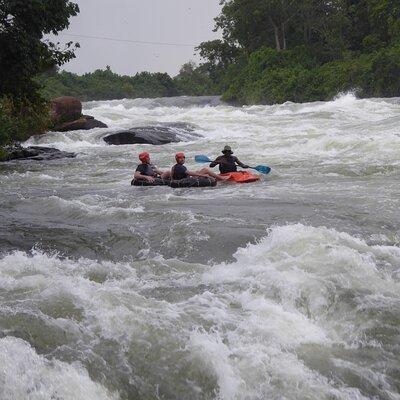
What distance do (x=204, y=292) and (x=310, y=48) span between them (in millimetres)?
36424

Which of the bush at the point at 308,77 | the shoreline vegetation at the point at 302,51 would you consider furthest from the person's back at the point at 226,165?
the bush at the point at 308,77

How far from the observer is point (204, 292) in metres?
4.77

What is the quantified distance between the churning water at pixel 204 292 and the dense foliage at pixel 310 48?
23.4 metres

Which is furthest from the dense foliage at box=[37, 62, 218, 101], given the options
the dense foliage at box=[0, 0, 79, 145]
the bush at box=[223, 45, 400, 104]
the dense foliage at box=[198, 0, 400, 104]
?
the dense foliage at box=[0, 0, 79, 145]

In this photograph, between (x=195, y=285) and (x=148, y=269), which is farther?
(x=148, y=269)

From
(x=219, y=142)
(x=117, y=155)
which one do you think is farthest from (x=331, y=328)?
(x=219, y=142)

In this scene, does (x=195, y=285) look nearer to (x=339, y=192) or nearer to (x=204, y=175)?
(x=339, y=192)

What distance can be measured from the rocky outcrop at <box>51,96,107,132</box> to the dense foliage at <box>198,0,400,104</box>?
1537 centimetres

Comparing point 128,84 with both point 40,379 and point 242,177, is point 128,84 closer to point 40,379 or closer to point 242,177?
point 242,177

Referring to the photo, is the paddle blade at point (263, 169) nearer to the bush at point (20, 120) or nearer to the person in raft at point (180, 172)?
the person in raft at point (180, 172)

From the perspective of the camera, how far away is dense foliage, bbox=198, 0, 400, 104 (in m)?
32.0

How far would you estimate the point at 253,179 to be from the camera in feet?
33.5

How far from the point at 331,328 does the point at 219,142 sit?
14.1 meters

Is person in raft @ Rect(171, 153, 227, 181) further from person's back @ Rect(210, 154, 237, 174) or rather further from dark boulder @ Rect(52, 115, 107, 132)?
dark boulder @ Rect(52, 115, 107, 132)
